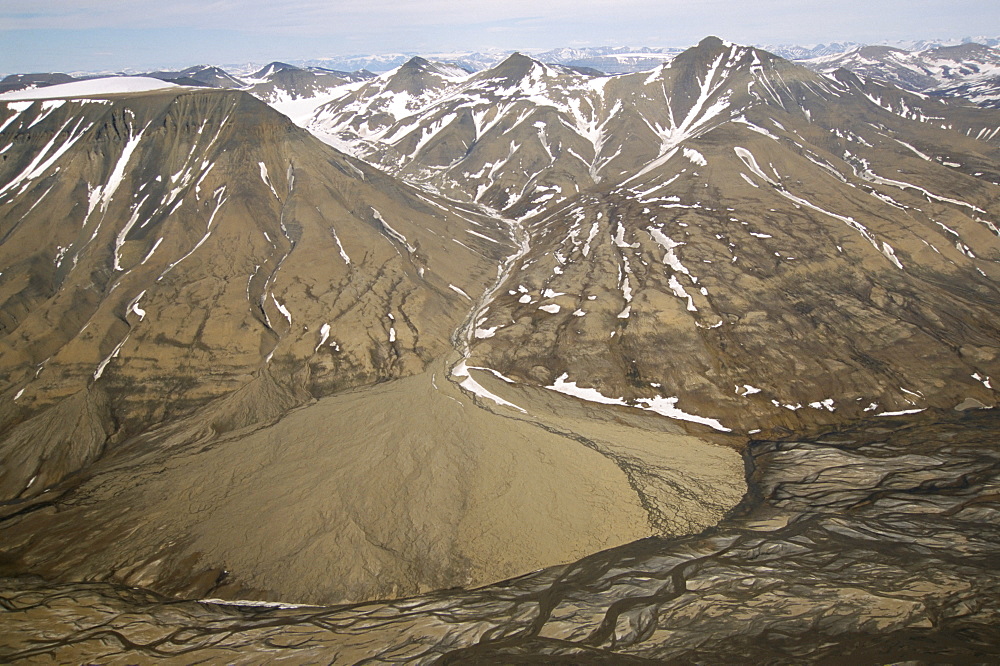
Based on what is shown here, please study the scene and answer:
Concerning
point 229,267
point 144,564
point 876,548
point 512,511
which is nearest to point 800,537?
point 876,548

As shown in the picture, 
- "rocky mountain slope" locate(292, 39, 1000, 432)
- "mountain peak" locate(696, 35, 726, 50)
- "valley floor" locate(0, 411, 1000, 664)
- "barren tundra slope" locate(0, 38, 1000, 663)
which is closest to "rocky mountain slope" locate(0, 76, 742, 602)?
"barren tundra slope" locate(0, 38, 1000, 663)

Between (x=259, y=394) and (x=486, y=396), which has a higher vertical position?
(x=259, y=394)

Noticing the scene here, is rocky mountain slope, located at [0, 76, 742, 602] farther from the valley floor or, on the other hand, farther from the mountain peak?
the mountain peak

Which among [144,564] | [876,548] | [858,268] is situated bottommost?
[144,564]

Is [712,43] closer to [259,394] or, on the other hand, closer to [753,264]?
[753,264]

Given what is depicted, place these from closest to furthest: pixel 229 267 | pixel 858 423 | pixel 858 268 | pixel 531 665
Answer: pixel 531 665, pixel 858 423, pixel 229 267, pixel 858 268

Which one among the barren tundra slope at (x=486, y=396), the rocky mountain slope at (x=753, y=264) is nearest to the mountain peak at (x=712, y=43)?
the rocky mountain slope at (x=753, y=264)

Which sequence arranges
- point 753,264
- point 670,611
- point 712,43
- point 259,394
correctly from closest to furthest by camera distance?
1. point 670,611
2. point 259,394
3. point 753,264
4. point 712,43

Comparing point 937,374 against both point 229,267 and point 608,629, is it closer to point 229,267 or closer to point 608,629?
point 608,629

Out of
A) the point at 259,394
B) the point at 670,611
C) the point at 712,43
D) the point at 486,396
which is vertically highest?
the point at 712,43

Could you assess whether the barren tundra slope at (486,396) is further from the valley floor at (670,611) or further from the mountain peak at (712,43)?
the mountain peak at (712,43)

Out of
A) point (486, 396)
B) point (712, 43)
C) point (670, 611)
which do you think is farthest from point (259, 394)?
point (712, 43)
